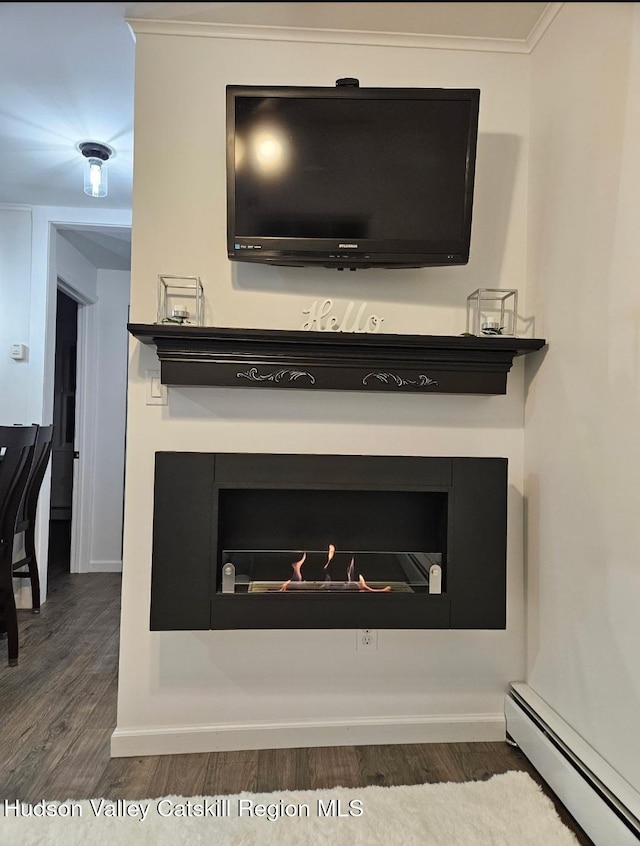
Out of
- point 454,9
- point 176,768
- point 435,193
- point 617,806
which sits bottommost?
point 176,768

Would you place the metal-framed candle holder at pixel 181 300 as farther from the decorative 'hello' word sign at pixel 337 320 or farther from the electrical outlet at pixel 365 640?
the electrical outlet at pixel 365 640

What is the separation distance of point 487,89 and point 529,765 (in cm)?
237

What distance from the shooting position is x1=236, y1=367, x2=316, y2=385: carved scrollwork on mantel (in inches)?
68.2

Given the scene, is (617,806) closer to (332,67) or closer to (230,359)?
(230,359)

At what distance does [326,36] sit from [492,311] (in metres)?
1.14

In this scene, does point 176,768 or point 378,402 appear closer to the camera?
point 176,768

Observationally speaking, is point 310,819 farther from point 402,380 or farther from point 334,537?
point 402,380

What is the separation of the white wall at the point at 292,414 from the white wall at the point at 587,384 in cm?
13

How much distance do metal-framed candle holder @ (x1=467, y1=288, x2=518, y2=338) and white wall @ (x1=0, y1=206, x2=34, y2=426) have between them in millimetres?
2798

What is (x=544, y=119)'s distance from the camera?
70.9 inches

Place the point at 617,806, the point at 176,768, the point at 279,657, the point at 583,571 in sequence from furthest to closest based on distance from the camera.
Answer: the point at 279,657
the point at 176,768
the point at 583,571
the point at 617,806

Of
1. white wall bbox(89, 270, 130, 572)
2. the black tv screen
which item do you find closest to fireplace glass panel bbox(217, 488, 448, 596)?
the black tv screen

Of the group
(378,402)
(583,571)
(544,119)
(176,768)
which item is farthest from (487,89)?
(176,768)

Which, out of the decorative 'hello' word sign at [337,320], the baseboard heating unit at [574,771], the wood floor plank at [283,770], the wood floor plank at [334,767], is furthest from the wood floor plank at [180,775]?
the decorative 'hello' word sign at [337,320]
